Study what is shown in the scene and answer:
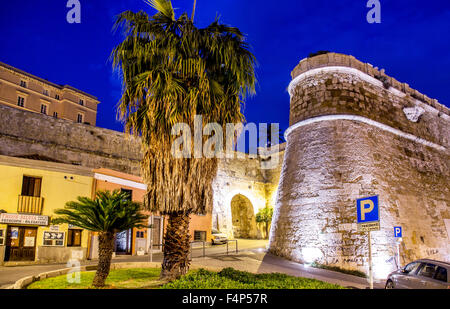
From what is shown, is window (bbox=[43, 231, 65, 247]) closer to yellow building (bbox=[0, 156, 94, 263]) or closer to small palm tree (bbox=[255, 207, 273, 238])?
yellow building (bbox=[0, 156, 94, 263])

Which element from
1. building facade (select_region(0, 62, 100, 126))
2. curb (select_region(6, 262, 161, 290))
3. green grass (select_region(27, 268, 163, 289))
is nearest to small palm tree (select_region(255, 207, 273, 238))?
curb (select_region(6, 262, 161, 290))

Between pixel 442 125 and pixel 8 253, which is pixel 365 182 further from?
pixel 8 253

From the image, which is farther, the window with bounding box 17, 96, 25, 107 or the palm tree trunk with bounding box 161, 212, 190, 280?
the window with bounding box 17, 96, 25, 107

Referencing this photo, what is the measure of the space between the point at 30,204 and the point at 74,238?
8.01ft

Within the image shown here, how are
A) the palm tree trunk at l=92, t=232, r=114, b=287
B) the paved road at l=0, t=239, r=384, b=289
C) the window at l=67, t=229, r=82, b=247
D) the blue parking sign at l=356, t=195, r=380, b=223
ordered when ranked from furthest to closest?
the window at l=67, t=229, r=82, b=247, the paved road at l=0, t=239, r=384, b=289, the palm tree trunk at l=92, t=232, r=114, b=287, the blue parking sign at l=356, t=195, r=380, b=223

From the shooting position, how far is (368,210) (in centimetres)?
747

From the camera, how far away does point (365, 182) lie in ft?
46.7

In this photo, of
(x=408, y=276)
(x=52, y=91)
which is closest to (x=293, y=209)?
(x=408, y=276)

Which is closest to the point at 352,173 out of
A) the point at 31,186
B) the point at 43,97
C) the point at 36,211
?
the point at 36,211

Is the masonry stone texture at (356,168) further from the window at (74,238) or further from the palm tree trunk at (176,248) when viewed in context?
the palm tree trunk at (176,248)

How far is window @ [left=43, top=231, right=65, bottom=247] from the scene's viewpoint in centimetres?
1434

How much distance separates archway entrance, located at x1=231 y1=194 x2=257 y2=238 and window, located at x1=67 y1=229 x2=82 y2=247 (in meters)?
18.1

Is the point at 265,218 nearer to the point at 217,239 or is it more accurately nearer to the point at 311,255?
the point at 217,239

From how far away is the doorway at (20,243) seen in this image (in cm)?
1341
